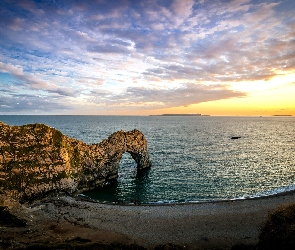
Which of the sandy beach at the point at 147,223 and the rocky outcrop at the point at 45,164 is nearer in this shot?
the sandy beach at the point at 147,223

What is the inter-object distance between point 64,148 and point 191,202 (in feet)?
76.0

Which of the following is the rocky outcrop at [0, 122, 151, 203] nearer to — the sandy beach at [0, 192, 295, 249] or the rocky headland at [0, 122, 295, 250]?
the rocky headland at [0, 122, 295, 250]

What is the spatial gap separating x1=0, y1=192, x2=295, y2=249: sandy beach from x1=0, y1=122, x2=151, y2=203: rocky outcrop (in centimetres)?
308

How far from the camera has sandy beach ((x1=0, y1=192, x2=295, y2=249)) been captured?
78.6 ft

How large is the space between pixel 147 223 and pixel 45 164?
19.0 metres

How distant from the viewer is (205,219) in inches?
1153

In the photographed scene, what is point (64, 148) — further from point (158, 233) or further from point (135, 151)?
point (158, 233)

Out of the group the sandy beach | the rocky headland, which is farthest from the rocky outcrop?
Answer: the sandy beach

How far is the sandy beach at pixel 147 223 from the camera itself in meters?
24.0

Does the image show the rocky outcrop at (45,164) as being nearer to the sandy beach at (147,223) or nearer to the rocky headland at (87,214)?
the rocky headland at (87,214)

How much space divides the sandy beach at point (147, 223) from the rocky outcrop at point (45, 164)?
3079 mm

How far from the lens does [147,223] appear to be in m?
28.6

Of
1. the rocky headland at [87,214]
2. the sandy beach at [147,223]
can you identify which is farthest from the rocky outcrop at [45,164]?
the sandy beach at [147,223]

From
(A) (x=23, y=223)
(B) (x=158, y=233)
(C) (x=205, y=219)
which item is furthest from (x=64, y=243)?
(C) (x=205, y=219)
